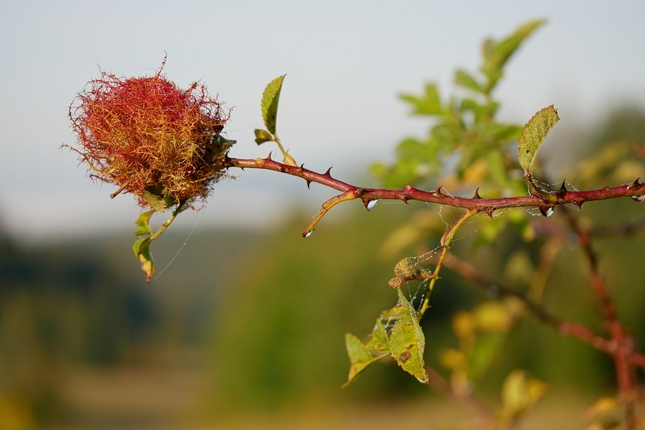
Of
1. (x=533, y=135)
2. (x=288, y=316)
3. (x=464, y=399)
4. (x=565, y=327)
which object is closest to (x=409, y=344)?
(x=533, y=135)

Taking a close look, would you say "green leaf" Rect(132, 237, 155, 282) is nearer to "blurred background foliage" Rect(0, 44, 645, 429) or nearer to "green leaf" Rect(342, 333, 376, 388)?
"green leaf" Rect(342, 333, 376, 388)

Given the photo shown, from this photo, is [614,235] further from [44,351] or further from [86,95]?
[44,351]

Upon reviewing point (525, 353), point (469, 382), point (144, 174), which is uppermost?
point (525, 353)

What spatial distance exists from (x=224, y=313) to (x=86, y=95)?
1341 centimetres

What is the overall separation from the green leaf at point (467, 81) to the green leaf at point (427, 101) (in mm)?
40

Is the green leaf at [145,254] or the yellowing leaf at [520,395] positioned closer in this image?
the green leaf at [145,254]

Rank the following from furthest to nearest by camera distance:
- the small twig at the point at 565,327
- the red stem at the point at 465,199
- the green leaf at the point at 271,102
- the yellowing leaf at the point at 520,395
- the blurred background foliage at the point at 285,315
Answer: the blurred background foliage at the point at 285,315 < the yellowing leaf at the point at 520,395 < the small twig at the point at 565,327 < the green leaf at the point at 271,102 < the red stem at the point at 465,199

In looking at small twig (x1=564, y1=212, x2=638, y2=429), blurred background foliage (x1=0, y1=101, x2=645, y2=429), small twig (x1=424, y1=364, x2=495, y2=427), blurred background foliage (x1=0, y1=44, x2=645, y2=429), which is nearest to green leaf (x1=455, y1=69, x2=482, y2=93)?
small twig (x1=564, y1=212, x2=638, y2=429)

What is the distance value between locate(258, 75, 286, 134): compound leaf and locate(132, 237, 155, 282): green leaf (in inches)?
6.1

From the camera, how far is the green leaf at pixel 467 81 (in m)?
1.15

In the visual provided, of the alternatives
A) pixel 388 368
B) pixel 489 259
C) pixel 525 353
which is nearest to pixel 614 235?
pixel 489 259

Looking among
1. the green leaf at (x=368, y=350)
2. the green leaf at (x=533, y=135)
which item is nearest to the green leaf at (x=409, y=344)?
the green leaf at (x=368, y=350)

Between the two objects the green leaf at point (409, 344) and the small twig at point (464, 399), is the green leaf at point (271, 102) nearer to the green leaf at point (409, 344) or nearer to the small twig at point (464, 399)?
the green leaf at point (409, 344)

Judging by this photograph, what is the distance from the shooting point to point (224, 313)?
45.4 feet
